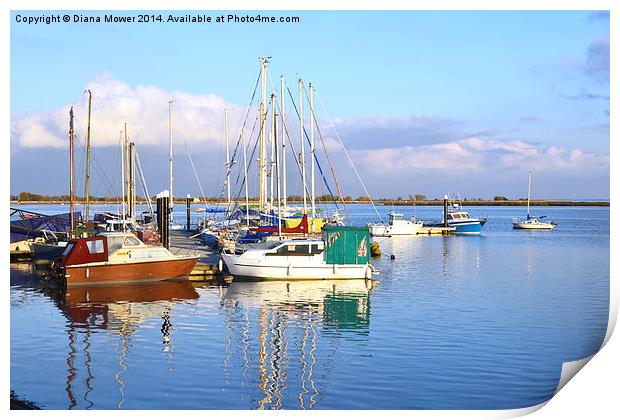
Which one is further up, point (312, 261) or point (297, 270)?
point (312, 261)

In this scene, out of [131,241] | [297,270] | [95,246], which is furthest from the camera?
[297,270]

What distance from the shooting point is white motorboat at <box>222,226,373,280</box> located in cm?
3066

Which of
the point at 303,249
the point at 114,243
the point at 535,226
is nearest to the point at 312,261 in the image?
the point at 303,249

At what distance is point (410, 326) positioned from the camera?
2183cm

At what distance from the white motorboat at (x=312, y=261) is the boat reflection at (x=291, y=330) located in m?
0.34

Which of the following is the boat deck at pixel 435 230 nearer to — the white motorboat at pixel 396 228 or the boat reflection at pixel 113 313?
the white motorboat at pixel 396 228

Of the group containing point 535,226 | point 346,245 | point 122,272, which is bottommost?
point 535,226

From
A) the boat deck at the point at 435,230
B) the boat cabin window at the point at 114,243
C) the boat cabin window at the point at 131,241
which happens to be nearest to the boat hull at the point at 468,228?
the boat deck at the point at 435,230

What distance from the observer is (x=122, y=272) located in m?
28.5

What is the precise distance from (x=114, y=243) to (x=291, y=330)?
412 inches

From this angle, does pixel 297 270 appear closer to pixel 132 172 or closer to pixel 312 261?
pixel 312 261

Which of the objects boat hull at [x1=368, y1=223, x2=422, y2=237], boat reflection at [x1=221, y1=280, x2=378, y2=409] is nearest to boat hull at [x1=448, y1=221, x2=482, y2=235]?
boat hull at [x1=368, y1=223, x2=422, y2=237]

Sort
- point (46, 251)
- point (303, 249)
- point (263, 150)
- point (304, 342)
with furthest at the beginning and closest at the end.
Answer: point (263, 150), point (46, 251), point (303, 249), point (304, 342)

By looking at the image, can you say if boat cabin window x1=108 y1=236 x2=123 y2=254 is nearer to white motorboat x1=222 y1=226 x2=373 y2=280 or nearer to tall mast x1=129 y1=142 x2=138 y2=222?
white motorboat x1=222 y1=226 x2=373 y2=280
